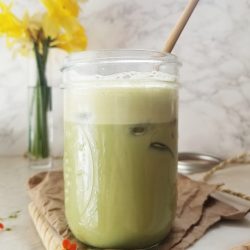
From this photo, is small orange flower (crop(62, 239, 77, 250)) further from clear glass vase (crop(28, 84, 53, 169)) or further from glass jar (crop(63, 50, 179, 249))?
clear glass vase (crop(28, 84, 53, 169))

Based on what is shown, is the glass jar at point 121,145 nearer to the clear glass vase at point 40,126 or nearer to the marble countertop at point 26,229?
the marble countertop at point 26,229

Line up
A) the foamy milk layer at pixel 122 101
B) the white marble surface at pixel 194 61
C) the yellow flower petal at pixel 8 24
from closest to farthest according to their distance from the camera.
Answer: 1. the foamy milk layer at pixel 122 101
2. the yellow flower petal at pixel 8 24
3. the white marble surface at pixel 194 61

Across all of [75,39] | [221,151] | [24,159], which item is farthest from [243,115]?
[24,159]

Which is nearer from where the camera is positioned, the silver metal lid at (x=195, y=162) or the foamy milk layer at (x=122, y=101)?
the foamy milk layer at (x=122, y=101)

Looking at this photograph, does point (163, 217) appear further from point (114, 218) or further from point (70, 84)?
point (70, 84)

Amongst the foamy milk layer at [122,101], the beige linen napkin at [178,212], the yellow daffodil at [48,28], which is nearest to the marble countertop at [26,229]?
the beige linen napkin at [178,212]

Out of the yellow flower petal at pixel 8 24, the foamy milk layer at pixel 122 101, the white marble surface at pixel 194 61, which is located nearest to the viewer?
the foamy milk layer at pixel 122 101
